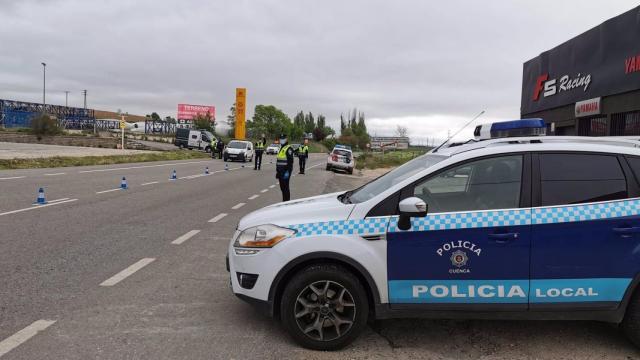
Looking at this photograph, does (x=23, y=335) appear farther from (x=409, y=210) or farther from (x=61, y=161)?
(x=61, y=161)

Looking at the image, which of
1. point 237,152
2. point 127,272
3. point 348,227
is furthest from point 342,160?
point 348,227

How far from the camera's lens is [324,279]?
3.88 metres

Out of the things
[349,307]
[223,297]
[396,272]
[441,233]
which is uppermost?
[441,233]

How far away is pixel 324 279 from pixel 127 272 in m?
2.98

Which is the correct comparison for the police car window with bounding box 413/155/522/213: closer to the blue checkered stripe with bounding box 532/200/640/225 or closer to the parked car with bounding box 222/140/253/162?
the blue checkered stripe with bounding box 532/200/640/225

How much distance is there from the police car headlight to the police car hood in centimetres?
6

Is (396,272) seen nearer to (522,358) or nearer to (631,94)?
(522,358)

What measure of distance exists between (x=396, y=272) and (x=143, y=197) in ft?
35.1

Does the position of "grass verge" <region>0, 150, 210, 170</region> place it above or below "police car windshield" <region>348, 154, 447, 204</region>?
below

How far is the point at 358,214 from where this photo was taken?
3941 mm

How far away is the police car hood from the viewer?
402 cm

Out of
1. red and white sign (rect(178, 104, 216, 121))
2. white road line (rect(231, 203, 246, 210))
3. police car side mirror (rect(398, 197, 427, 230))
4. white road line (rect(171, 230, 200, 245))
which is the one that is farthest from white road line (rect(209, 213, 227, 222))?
red and white sign (rect(178, 104, 216, 121))

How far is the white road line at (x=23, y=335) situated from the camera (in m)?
3.73

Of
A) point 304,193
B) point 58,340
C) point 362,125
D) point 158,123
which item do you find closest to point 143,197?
point 304,193
